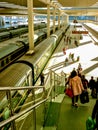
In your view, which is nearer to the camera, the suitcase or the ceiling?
the suitcase

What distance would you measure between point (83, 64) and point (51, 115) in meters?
10.9

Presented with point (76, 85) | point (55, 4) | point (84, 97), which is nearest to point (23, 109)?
point (76, 85)

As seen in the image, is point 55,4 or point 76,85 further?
point 55,4

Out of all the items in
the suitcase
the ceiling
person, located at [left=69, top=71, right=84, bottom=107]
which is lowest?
the suitcase

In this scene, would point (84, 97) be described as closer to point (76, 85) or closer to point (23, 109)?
point (76, 85)

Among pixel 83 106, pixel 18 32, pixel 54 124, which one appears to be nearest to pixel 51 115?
pixel 54 124

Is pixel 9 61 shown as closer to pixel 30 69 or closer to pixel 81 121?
pixel 30 69

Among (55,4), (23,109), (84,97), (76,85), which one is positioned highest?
(55,4)

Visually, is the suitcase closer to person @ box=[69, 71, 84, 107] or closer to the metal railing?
person @ box=[69, 71, 84, 107]

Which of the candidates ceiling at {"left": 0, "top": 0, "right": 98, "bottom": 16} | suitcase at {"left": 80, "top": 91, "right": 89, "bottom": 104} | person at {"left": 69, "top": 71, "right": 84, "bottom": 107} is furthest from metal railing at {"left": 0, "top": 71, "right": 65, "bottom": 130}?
ceiling at {"left": 0, "top": 0, "right": 98, "bottom": 16}

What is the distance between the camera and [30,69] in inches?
339

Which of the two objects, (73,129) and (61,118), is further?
(61,118)

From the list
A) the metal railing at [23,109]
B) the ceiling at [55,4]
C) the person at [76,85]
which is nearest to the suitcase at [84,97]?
the person at [76,85]

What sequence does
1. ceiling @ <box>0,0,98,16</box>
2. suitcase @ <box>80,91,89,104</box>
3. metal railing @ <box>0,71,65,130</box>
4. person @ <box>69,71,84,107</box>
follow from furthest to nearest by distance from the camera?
1. ceiling @ <box>0,0,98,16</box>
2. suitcase @ <box>80,91,89,104</box>
3. person @ <box>69,71,84,107</box>
4. metal railing @ <box>0,71,65,130</box>
